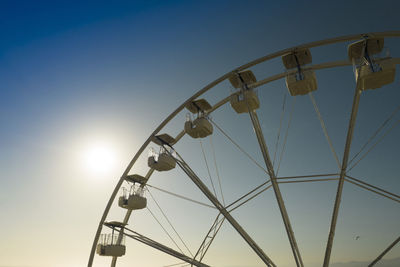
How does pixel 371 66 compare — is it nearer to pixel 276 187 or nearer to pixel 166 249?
pixel 276 187

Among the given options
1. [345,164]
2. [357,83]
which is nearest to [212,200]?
[345,164]

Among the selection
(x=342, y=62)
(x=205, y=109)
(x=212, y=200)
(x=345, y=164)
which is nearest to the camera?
(x=345, y=164)

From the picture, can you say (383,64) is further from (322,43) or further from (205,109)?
(205,109)

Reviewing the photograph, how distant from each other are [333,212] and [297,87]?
18.0 feet

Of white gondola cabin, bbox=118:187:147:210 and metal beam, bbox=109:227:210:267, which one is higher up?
white gondola cabin, bbox=118:187:147:210

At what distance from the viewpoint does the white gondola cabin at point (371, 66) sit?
9656mm

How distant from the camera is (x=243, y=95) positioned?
12555 millimetres

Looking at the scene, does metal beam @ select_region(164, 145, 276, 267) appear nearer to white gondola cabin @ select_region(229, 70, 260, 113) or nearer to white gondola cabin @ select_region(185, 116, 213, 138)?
white gondola cabin @ select_region(185, 116, 213, 138)

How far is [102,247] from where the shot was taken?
16922 mm

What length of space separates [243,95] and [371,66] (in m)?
5.33

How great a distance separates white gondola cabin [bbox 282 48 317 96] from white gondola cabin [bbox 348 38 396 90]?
1.68 metres

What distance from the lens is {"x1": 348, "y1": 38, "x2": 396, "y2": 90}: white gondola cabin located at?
966cm

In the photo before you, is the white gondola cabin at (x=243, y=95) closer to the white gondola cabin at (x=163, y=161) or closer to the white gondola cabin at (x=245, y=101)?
the white gondola cabin at (x=245, y=101)

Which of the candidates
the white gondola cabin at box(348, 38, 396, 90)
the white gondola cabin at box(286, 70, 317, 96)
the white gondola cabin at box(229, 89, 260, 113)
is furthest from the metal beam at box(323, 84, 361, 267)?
the white gondola cabin at box(229, 89, 260, 113)
